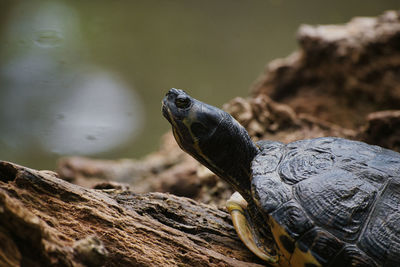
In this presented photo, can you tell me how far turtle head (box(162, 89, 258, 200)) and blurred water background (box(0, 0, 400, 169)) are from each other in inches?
57.7

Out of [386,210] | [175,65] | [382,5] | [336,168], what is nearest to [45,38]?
[175,65]

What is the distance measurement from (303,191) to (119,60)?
2587mm

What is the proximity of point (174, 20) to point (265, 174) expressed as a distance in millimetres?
2943

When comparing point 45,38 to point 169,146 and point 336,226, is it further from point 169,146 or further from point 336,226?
point 336,226

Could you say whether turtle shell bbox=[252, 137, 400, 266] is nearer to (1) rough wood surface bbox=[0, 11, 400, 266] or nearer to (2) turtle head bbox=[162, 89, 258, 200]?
(2) turtle head bbox=[162, 89, 258, 200]

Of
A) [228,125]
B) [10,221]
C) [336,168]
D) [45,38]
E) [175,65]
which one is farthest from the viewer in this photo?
[175,65]

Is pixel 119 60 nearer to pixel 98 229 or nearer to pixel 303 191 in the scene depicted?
pixel 98 229

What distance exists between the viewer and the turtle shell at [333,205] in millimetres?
1396

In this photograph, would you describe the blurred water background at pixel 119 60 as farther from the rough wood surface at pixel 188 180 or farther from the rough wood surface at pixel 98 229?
the rough wood surface at pixel 98 229

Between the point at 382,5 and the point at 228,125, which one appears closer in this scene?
the point at 228,125

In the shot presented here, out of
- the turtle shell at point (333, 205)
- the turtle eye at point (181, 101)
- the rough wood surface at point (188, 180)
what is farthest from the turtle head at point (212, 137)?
the rough wood surface at point (188, 180)

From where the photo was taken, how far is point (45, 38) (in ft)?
8.96

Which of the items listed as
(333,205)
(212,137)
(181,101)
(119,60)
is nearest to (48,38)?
(119,60)

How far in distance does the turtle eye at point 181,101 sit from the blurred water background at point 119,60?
1.47 m
